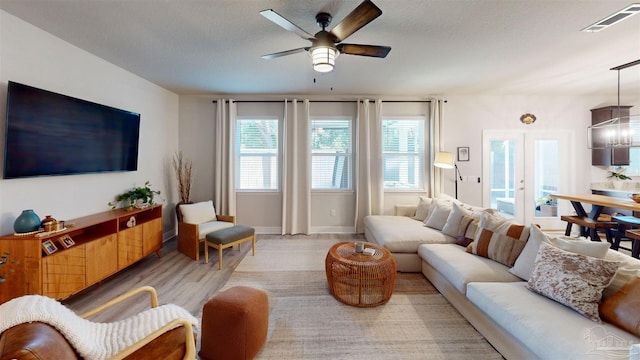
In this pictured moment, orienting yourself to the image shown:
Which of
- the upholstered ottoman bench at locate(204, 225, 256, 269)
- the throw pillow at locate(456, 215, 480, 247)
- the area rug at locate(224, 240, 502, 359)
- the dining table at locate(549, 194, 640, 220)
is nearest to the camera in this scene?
the area rug at locate(224, 240, 502, 359)

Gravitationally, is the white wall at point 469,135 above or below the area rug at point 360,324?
above

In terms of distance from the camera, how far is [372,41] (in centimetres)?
263

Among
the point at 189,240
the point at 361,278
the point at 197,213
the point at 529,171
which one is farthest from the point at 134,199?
the point at 529,171

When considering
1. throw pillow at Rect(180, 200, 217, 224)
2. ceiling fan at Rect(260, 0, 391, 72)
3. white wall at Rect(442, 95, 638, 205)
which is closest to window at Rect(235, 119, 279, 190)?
throw pillow at Rect(180, 200, 217, 224)

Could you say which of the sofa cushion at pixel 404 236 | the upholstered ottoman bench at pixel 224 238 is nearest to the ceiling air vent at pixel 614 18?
the sofa cushion at pixel 404 236

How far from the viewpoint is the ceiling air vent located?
2059mm

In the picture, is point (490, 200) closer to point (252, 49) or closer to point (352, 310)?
point (352, 310)

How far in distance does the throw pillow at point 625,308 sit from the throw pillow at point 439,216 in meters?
1.87

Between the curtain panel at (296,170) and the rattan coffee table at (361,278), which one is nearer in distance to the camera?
the rattan coffee table at (361,278)

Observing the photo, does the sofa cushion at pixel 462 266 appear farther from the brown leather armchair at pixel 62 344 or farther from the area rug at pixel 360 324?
the brown leather armchair at pixel 62 344

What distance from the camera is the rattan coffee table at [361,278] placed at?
2271 mm

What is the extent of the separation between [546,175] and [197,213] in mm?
6607

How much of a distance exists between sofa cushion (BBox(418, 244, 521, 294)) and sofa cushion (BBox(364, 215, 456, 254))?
0.23m

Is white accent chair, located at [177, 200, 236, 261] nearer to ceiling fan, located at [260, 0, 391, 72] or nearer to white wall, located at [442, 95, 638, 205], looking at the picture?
ceiling fan, located at [260, 0, 391, 72]
